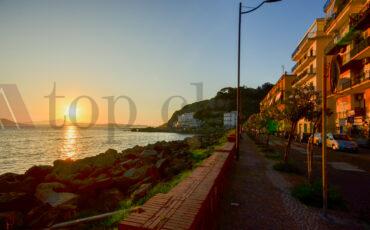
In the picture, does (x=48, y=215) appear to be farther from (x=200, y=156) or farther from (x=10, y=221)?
(x=200, y=156)

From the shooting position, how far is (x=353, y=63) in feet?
103

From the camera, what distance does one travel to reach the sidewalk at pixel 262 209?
→ 17.7ft

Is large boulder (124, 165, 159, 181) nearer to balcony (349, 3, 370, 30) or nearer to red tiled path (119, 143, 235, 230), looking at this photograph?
red tiled path (119, 143, 235, 230)

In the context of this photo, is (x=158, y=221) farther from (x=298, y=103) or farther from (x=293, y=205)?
(x=298, y=103)

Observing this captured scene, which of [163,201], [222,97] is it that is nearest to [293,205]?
[163,201]

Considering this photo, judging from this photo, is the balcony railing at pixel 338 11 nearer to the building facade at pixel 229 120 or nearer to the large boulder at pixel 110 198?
the large boulder at pixel 110 198

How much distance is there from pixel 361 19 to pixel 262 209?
1165 inches

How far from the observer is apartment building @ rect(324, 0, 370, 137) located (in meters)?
28.6

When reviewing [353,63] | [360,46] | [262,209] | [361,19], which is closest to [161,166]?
[262,209]

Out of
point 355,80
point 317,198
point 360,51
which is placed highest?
point 360,51

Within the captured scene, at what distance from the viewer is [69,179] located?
12.1 m

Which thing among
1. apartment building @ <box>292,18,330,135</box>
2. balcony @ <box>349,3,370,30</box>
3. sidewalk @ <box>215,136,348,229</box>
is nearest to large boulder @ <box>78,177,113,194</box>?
sidewalk @ <box>215,136,348,229</box>

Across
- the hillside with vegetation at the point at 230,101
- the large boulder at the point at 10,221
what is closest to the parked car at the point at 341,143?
the large boulder at the point at 10,221

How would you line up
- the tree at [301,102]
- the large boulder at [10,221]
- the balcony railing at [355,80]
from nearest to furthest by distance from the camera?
the large boulder at [10,221] → the tree at [301,102] → the balcony railing at [355,80]
